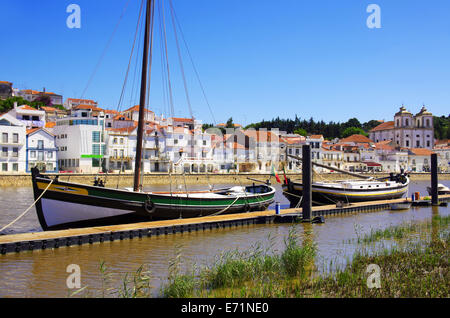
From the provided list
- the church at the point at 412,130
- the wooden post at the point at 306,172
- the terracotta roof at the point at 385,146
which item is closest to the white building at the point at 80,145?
the wooden post at the point at 306,172

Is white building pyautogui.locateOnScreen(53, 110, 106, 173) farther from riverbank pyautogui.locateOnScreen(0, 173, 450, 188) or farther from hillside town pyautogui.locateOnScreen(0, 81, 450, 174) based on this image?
riverbank pyautogui.locateOnScreen(0, 173, 450, 188)

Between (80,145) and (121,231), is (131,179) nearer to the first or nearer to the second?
(80,145)

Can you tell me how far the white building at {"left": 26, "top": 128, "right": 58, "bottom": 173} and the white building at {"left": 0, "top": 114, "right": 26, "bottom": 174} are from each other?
3.67 feet

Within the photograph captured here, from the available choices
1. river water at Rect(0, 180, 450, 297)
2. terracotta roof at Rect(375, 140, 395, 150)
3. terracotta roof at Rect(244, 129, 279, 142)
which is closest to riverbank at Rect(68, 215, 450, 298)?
river water at Rect(0, 180, 450, 297)

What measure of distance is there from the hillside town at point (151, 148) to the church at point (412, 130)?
1178cm

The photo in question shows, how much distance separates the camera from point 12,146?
204ft

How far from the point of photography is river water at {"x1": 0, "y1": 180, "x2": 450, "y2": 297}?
11992 millimetres

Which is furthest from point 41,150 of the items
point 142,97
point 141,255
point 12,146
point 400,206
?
point 141,255

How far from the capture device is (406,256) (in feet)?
45.2

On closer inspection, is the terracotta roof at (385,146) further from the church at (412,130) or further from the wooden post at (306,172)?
the wooden post at (306,172)

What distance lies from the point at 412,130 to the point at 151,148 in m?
101

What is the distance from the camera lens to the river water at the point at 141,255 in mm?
11992
